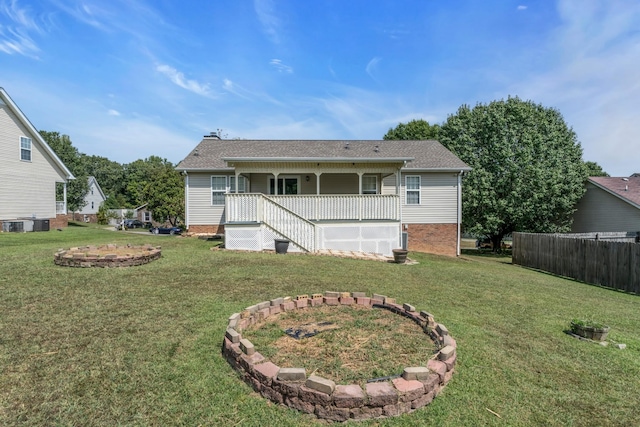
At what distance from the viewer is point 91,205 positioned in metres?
46.7

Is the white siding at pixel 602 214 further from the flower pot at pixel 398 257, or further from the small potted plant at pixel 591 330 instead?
the small potted plant at pixel 591 330

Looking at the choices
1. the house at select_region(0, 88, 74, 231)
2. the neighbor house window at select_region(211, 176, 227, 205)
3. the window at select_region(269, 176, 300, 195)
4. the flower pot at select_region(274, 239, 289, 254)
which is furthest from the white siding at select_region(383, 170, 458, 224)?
the house at select_region(0, 88, 74, 231)

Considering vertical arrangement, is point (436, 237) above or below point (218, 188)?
below

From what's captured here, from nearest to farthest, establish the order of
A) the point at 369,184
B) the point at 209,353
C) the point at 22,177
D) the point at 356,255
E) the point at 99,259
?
1. the point at 209,353
2. the point at 99,259
3. the point at 356,255
4. the point at 369,184
5. the point at 22,177

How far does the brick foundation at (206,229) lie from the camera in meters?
15.1

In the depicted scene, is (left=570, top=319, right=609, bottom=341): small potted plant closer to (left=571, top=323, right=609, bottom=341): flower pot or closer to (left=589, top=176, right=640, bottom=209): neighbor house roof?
(left=571, top=323, right=609, bottom=341): flower pot

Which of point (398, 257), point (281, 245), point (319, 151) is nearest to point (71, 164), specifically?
point (319, 151)

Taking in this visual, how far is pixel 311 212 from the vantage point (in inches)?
464

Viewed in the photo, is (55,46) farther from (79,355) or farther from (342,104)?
(342,104)

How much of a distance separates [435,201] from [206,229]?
38.9ft

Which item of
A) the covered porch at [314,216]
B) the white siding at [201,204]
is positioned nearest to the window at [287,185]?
the white siding at [201,204]

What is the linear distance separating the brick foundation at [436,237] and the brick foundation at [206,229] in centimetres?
982

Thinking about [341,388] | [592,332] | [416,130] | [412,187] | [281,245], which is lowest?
[592,332]

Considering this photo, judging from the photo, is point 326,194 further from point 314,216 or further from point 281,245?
point 281,245
